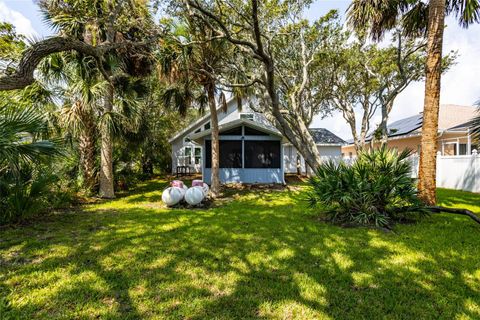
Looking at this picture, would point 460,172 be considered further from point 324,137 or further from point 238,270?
point 324,137

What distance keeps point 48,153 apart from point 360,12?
9.42 meters

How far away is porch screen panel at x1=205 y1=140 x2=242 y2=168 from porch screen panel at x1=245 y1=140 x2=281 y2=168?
1.55ft

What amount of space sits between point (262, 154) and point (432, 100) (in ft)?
30.4

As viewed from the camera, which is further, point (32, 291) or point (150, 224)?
point (150, 224)

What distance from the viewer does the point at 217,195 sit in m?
10.8

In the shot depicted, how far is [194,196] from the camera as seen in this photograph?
8484mm

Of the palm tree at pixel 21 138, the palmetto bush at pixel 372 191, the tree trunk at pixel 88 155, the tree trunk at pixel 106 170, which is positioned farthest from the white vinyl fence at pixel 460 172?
the tree trunk at pixel 88 155

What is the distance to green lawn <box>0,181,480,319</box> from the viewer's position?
2.73 meters

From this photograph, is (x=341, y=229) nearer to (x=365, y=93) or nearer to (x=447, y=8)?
(x=447, y=8)

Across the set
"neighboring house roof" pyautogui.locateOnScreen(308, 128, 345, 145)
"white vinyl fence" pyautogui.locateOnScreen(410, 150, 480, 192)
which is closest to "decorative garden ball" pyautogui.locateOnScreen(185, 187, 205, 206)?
"white vinyl fence" pyautogui.locateOnScreen(410, 150, 480, 192)

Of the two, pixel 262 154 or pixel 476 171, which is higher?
pixel 262 154

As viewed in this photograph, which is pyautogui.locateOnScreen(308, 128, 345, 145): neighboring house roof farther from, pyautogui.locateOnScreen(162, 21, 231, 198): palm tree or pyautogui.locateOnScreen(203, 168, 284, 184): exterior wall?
pyautogui.locateOnScreen(162, 21, 231, 198): palm tree

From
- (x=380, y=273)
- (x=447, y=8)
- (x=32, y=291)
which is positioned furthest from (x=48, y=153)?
(x=447, y=8)

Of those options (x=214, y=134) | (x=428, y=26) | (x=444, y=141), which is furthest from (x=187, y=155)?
(x=444, y=141)
